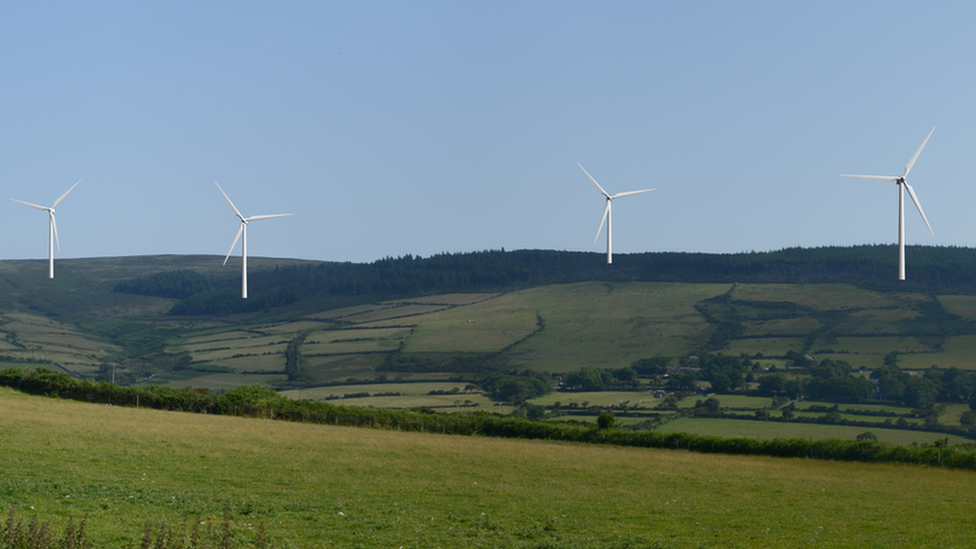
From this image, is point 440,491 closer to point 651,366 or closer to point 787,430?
point 787,430

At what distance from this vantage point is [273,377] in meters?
188

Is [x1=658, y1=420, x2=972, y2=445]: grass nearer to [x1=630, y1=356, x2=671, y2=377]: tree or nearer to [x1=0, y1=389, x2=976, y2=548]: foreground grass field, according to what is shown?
[x1=0, y1=389, x2=976, y2=548]: foreground grass field

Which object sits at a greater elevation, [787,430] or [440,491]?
[440,491]

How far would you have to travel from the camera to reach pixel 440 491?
34.6 metres

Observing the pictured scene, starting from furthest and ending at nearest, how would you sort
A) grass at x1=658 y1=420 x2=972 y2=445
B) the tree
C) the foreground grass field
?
the tree → grass at x1=658 y1=420 x2=972 y2=445 → the foreground grass field

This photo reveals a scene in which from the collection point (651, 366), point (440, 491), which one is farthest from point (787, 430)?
point (440, 491)

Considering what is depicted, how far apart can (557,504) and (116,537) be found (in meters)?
17.7

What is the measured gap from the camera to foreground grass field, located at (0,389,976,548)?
24594 mm

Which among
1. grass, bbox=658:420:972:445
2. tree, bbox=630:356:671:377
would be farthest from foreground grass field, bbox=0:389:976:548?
→ tree, bbox=630:356:671:377

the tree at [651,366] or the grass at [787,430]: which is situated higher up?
the tree at [651,366]

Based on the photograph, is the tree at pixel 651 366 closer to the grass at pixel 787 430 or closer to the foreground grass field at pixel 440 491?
the grass at pixel 787 430

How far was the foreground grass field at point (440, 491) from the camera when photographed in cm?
2459

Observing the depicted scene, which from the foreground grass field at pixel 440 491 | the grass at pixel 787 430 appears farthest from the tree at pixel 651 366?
the foreground grass field at pixel 440 491

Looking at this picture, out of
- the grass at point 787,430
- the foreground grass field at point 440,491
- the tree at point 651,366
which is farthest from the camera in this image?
the tree at point 651,366
